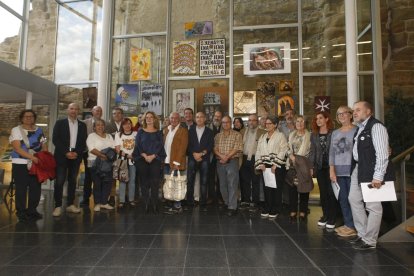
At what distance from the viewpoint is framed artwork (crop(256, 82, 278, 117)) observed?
6828mm

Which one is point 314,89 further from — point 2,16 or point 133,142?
point 2,16

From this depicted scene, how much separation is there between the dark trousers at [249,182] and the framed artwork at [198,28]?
3683 mm

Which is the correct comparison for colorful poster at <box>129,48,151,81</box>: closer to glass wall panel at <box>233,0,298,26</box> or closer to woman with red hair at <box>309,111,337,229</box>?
glass wall panel at <box>233,0,298,26</box>

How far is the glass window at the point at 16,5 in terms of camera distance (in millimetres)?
6625

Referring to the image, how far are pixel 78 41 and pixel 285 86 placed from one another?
5.64 meters

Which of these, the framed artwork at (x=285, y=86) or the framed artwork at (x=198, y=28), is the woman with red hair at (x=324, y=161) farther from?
the framed artwork at (x=198, y=28)

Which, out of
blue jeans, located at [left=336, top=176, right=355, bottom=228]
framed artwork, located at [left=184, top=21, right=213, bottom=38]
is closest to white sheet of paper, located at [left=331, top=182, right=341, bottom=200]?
blue jeans, located at [left=336, top=176, right=355, bottom=228]

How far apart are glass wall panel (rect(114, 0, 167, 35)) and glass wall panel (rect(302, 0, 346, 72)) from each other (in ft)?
11.4

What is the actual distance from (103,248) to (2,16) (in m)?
6.11

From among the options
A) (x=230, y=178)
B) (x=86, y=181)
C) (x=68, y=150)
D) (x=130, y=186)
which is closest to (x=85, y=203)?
(x=86, y=181)

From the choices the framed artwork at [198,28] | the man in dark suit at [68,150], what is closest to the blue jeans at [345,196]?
the man in dark suit at [68,150]

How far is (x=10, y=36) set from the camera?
6.80 meters

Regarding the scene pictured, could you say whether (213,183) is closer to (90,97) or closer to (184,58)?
(184,58)

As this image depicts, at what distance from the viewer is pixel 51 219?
174 inches
